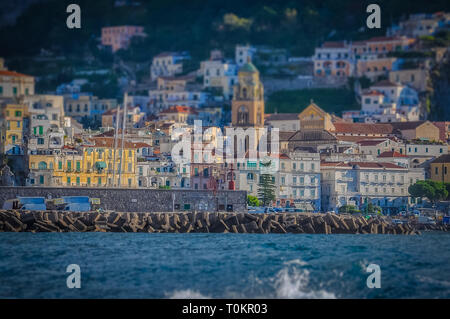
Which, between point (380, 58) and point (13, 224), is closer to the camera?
point (13, 224)

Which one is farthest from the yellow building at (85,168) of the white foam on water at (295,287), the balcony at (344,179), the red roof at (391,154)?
the white foam on water at (295,287)

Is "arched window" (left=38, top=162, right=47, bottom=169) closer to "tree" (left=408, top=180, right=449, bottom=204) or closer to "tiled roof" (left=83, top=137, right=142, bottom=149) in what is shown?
"tiled roof" (left=83, top=137, right=142, bottom=149)

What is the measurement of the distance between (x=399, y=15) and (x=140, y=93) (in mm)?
29029

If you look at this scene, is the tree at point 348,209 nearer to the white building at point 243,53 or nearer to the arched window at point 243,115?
the arched window at point 243,115

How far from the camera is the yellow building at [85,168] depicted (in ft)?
241

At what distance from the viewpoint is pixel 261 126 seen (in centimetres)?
9662

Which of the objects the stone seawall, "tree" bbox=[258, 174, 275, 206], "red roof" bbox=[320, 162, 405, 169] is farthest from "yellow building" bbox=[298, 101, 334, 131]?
the stone seawall

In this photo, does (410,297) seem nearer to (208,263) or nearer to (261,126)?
(208,263)

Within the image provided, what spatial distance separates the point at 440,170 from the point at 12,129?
30051 mm

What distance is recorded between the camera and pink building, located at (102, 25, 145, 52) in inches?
5369

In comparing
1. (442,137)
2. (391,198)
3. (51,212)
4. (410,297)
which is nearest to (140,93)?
(442,137)

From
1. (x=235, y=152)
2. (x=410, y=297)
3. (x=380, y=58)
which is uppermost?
(x=380, y=58)

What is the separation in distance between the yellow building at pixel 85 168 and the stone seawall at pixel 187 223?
9.13 meters

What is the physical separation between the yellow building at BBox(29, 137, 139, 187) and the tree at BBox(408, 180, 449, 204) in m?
18.5
